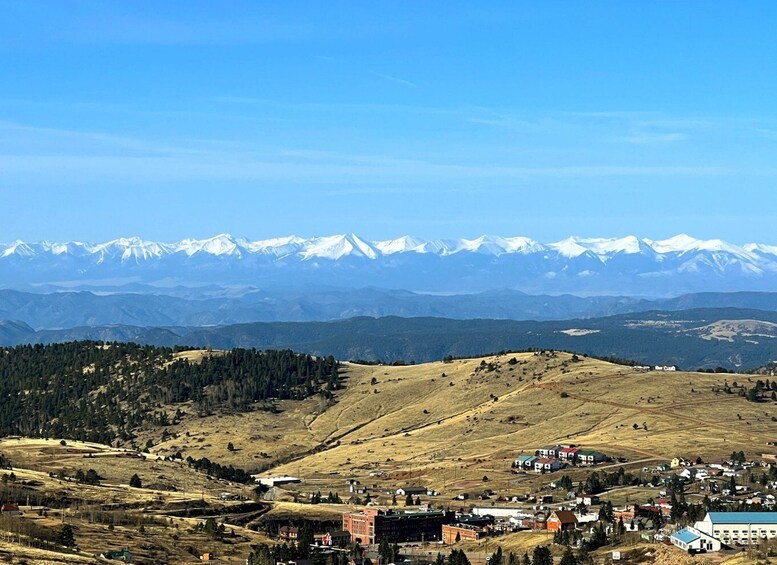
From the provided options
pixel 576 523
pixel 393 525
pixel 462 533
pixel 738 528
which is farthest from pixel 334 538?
pixel 738 528

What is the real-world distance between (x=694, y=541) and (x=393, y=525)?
4374cm

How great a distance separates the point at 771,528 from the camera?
143m

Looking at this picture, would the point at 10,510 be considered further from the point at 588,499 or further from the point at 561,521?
the point at 588,499

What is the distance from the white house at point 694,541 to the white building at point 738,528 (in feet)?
3.92

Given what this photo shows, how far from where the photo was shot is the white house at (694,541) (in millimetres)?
137938

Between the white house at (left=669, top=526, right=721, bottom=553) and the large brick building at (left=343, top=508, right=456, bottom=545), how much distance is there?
38677 mm

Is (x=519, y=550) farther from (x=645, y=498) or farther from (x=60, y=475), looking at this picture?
(x=60, y=475)

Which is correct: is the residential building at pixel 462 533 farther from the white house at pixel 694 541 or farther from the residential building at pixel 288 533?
the white house at pixel 694 541

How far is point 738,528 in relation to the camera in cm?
14300

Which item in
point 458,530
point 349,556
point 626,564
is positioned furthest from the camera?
point 458,530

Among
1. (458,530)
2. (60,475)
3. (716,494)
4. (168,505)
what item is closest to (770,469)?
(716,494)

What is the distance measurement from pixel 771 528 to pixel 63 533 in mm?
72582

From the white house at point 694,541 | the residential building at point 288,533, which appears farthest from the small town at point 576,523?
the white house at point 694,541

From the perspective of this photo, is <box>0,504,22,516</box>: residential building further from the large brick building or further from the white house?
the white house
